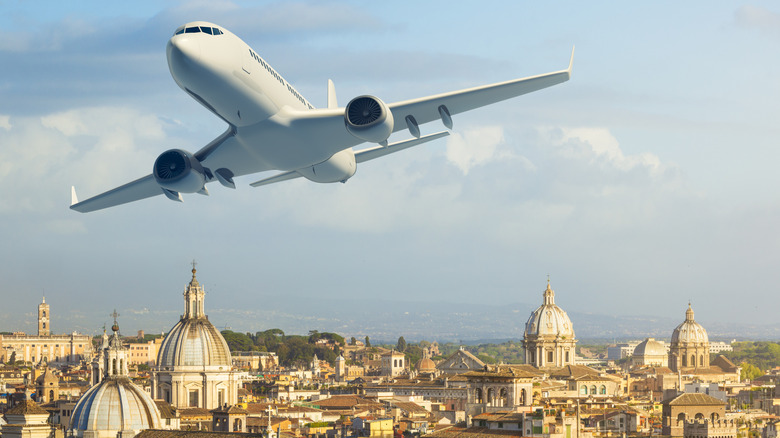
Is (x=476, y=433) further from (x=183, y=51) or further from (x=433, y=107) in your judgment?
(x=183, y=51)

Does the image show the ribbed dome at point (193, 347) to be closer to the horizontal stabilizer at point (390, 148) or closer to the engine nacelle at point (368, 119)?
the horizontal stabilizer at point (390, 148)

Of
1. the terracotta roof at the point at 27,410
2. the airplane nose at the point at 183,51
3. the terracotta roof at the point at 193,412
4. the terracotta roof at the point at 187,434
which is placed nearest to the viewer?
the airplane nose at the point at 183,51

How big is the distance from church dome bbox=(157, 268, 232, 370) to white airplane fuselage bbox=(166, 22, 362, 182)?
308 ft

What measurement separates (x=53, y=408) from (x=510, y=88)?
99428 mm

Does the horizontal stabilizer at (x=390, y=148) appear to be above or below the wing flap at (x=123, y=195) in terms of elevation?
above

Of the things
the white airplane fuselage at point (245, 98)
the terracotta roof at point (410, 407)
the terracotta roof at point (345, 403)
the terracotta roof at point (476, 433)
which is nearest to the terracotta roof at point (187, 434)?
the terracotta roof at point (476, 433)

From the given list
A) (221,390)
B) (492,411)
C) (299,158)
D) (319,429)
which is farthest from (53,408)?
(299,158)

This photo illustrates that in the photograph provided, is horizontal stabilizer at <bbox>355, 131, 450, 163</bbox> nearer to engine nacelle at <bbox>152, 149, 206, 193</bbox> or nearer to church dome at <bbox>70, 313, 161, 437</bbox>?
engine nacelle at <bbox>152, 149, 206, 193</bbox>

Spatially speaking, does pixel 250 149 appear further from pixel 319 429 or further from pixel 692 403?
pixel 319 429

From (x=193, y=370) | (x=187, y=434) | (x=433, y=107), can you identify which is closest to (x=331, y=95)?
(x=433, y=107)

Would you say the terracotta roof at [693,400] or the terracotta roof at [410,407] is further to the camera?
the terracotta roof at [410,407]

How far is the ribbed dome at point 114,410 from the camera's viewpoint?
9550 centimetres

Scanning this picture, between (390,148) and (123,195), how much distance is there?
10336 mm

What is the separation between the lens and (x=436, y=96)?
4497 centimetres
